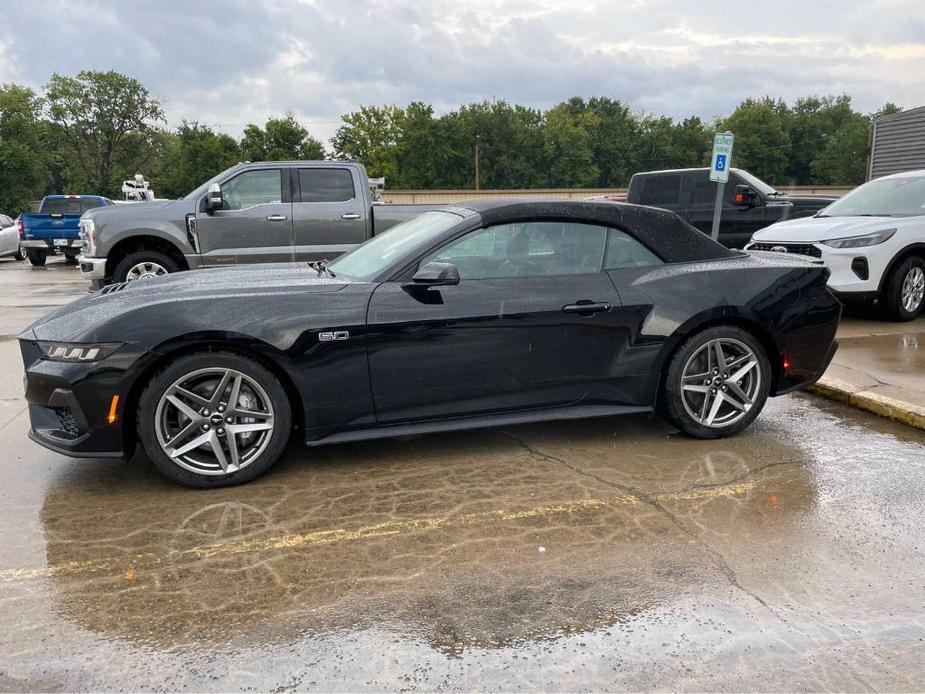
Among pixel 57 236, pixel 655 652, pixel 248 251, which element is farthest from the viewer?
pixel 57 236

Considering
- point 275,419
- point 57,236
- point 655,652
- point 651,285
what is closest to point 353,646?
point 655,652

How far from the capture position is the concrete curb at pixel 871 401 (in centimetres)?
495

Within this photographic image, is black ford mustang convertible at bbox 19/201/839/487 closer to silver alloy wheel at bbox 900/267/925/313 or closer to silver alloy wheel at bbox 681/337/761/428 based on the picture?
silver alloy wheel at bbox 681/337/761/428

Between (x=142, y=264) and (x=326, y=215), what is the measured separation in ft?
8.02

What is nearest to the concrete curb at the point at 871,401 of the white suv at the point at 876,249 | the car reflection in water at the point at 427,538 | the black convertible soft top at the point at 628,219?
the car reflection in water at the point at 427,538

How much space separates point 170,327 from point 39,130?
234 feet

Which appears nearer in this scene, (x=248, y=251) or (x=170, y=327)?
(x=170, y=327)

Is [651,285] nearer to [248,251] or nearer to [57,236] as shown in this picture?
[248,251]

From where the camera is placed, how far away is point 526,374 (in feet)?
13.8

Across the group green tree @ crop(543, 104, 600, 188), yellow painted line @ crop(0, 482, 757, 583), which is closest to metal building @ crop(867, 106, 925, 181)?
yellow painted line @ crop(0, 482, 757, 583)

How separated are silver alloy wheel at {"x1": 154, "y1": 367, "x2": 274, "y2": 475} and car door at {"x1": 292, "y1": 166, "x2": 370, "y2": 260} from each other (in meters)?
5.88

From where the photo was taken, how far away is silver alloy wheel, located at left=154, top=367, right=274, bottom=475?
3756 mm

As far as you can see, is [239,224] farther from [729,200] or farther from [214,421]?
[729,200]

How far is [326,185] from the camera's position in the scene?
381 inches
